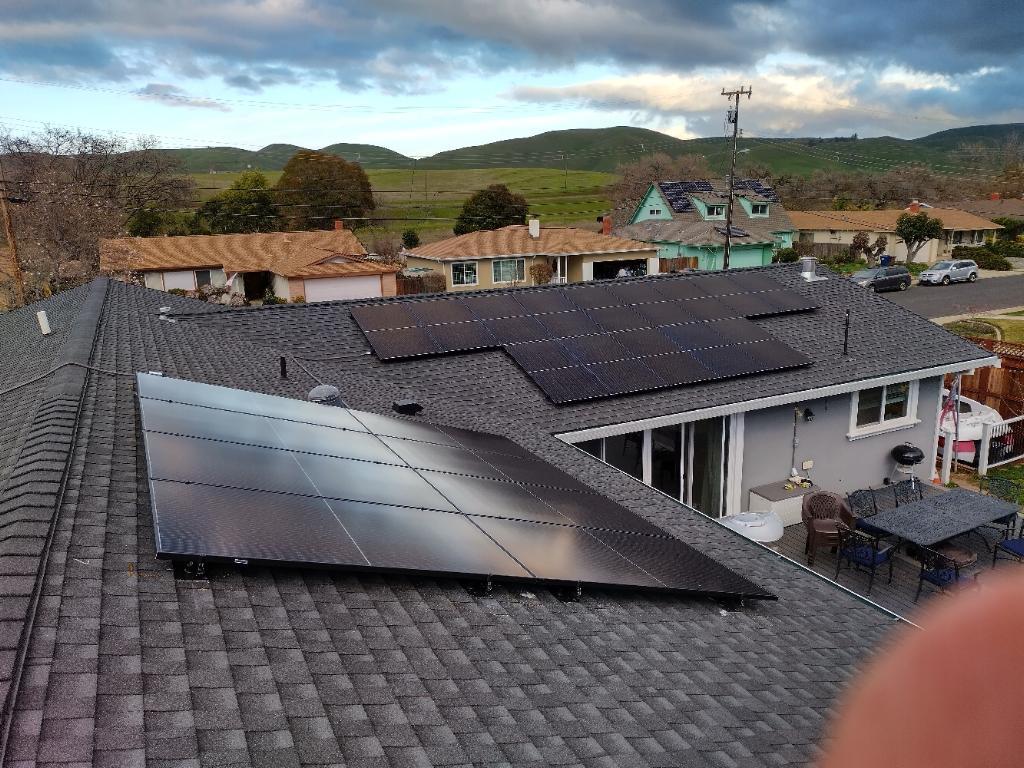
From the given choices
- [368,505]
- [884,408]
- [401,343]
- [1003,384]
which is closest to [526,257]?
[1003,384]

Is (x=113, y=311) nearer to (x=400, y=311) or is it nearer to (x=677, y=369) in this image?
(x=400, y=311)

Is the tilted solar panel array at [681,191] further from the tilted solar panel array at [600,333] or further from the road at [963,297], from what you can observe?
the tilted solar panel array at [600,333]

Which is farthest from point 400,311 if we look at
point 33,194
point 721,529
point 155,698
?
point 33,194

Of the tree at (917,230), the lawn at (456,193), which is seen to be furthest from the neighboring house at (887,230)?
the lawn at (456,193)

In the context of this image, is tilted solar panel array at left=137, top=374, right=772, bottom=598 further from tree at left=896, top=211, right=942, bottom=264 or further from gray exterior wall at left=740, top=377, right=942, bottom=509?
tree at left=896, top=211, right=942, bottom=264

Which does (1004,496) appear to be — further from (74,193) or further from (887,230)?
(887,230)
